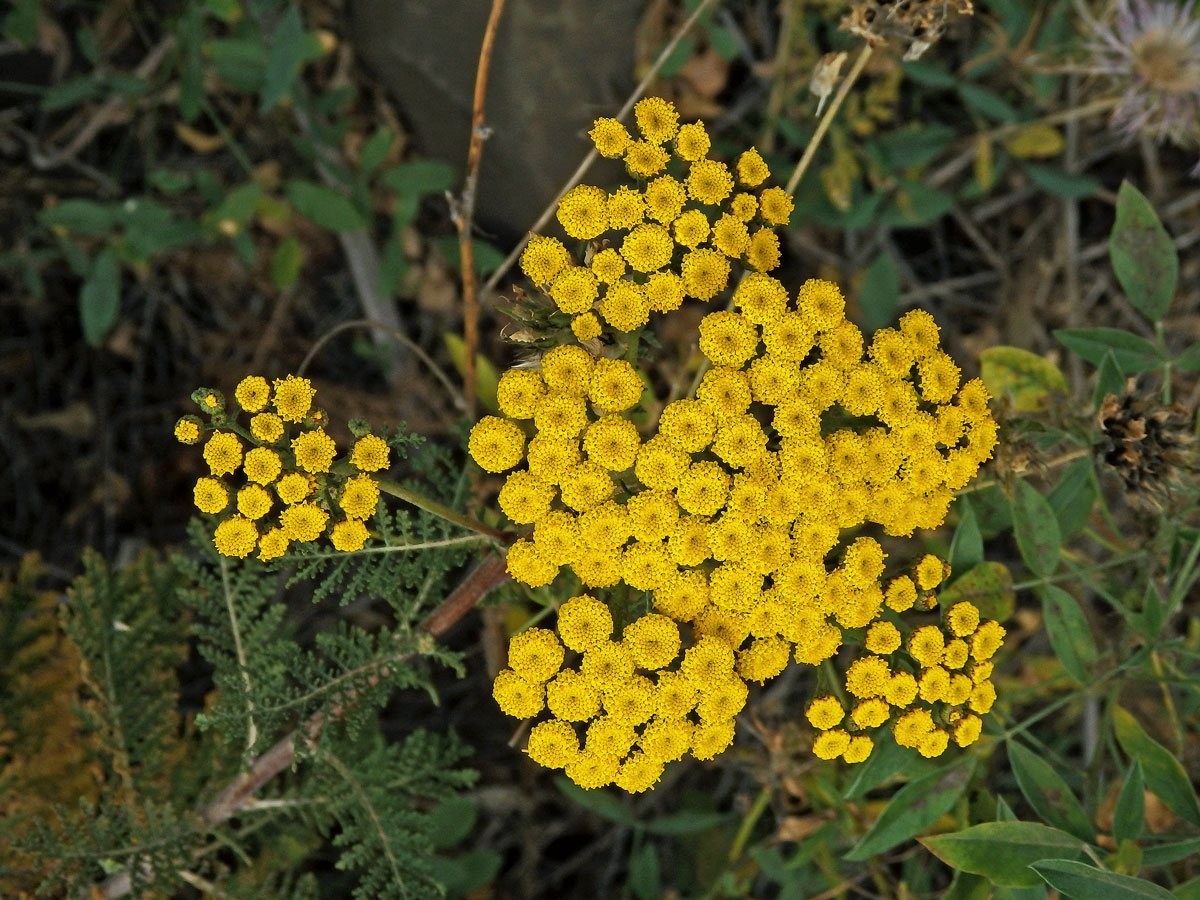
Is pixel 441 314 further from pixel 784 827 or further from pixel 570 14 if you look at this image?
pixel 784 827

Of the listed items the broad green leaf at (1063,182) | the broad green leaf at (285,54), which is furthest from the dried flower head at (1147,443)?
the broad green leaf at (285,54)

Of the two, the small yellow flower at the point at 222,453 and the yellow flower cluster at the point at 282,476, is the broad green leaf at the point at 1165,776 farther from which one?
the small yellow flower at the point at 222,453

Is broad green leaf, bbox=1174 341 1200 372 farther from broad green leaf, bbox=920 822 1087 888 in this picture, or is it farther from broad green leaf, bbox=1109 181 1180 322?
broad green leaf, bbox=920 822 1087 888

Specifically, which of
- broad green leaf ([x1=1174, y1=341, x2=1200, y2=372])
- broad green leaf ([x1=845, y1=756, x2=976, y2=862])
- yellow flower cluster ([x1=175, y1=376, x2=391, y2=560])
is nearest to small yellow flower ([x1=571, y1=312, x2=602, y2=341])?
yellow flower cluster ([x1=175, y1=376, x2=391, y2=560])

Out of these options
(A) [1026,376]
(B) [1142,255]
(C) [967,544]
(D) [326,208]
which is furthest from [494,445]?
(B) [1142,255]

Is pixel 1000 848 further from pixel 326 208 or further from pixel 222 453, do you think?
pixel 326 208

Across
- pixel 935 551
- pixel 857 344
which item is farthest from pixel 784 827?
pixel 857 344

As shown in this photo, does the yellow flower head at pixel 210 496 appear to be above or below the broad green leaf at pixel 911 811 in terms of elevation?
above
